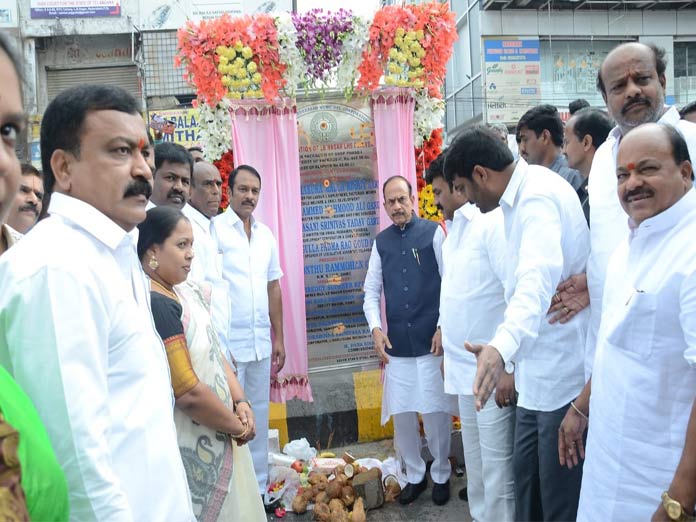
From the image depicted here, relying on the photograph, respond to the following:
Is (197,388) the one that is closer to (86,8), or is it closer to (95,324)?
(95,324)

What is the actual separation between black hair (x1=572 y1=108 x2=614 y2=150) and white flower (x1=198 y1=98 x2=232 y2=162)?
2895mm

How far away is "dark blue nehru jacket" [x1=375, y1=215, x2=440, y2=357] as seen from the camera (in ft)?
14.1

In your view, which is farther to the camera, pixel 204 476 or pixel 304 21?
pixel 304 21

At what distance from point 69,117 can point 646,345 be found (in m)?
1.75

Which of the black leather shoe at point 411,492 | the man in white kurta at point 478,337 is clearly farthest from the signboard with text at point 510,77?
the black leather shoe at point 411,492

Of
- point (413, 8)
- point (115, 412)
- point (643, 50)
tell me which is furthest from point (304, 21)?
point (115, 412)

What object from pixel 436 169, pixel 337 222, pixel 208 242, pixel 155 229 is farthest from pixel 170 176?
pixel 337 222

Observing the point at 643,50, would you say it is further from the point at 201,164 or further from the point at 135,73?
the point at 135,73

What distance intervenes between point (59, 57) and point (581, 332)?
52.1 ft

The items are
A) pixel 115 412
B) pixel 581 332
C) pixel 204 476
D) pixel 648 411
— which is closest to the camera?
pixel 115 412

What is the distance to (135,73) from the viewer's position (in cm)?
1530

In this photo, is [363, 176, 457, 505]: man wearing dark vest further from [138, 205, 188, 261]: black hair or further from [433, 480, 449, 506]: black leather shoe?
[138, 205, 188, 261]: black hair

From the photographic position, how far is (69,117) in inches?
62.8

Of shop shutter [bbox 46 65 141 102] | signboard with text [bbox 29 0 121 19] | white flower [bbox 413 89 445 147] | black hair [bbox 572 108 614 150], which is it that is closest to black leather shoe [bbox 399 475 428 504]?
black hair [bbox 572 108 614 150]
